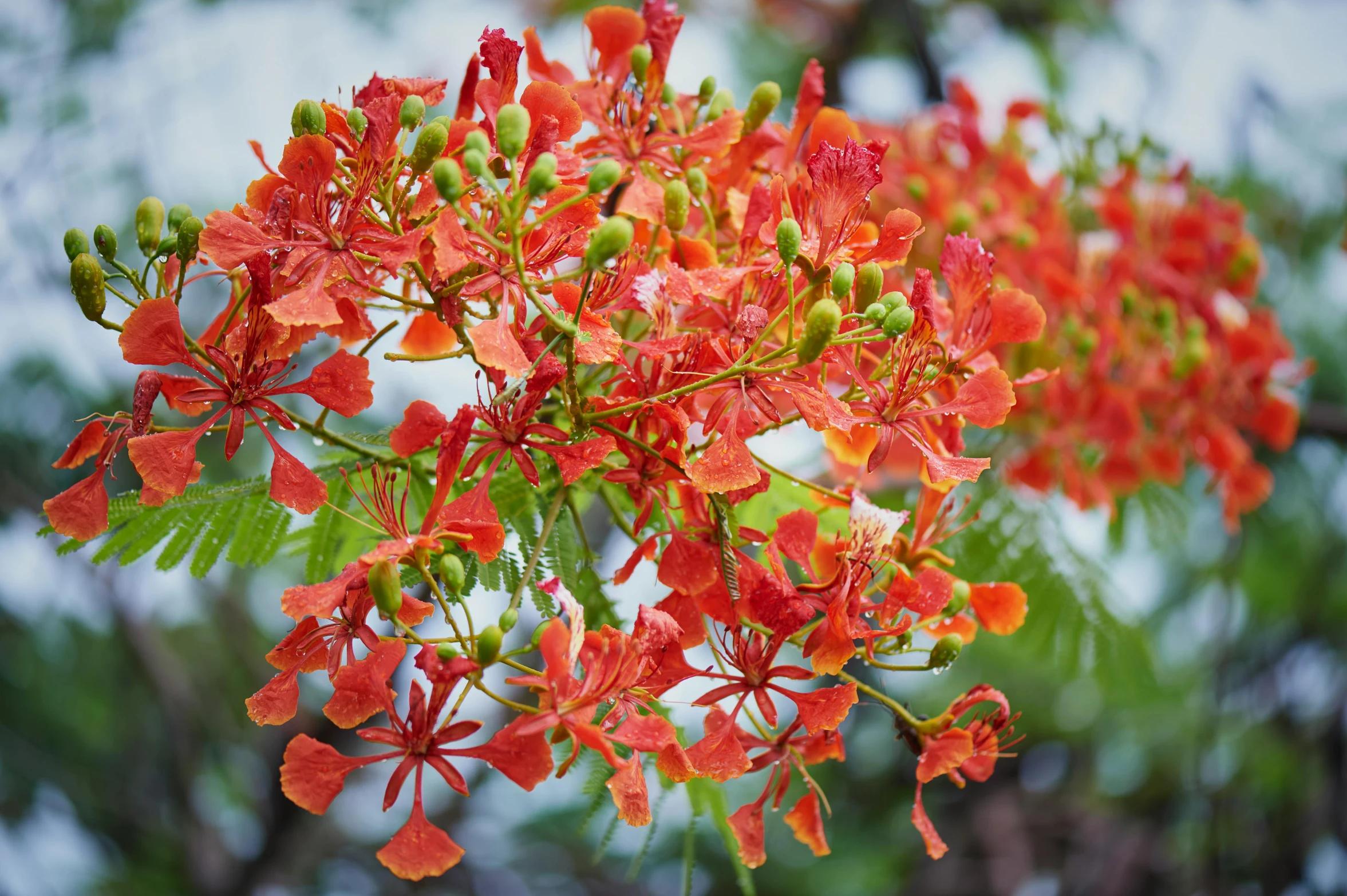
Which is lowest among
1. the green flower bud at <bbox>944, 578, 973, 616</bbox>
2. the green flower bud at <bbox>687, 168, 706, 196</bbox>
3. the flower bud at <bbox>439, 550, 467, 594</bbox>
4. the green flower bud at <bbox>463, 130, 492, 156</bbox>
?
the flower bud at <bbox>439, 550, 467, 594</bbox>

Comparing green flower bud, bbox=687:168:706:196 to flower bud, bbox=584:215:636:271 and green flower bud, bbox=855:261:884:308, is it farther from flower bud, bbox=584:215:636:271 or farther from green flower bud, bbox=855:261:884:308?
flower bud, bbox=584:215:636:271

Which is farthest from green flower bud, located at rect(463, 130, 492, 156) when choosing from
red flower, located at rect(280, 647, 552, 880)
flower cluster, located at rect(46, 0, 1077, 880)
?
red flower, located at rect(280, 647, 552, 880)

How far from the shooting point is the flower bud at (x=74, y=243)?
52.0 inches

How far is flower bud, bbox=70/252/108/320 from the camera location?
4.19 ft

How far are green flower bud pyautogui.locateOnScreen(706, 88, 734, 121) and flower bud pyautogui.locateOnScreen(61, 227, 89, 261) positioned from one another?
92cm

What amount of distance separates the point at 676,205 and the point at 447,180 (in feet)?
1.44

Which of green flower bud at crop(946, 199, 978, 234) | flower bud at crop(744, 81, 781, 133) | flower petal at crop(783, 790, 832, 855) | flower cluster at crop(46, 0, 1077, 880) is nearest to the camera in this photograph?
flower cluster at crop(46, 0, 1077, 880)

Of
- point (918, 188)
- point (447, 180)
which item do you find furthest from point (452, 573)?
point (918, 188)

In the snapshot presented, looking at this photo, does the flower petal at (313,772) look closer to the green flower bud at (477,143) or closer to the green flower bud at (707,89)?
the green flower bud at (477,143)

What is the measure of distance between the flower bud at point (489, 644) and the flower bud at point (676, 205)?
2.21ft

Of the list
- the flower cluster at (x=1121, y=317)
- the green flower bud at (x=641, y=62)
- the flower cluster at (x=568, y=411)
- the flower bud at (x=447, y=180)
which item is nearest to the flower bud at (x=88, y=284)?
the flower cluster at (x=568, y=411)

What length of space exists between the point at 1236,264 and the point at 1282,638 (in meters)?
2.86

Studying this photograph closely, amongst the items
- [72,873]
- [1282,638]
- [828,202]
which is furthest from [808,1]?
[72,873]

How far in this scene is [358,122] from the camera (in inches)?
52.3
